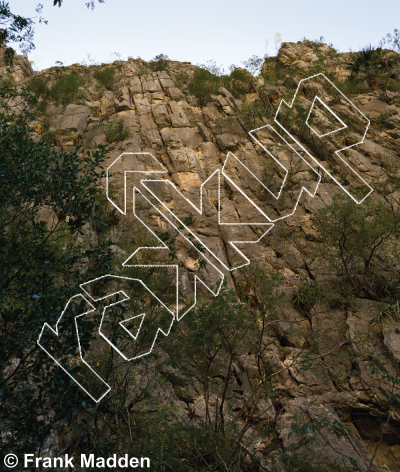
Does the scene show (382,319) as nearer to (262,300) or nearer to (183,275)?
(262,300)

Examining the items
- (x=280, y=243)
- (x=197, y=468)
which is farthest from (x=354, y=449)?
(x=280, y=243)

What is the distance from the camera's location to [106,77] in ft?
79.8

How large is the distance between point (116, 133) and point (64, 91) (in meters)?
6.18

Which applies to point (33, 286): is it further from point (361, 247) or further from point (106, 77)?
point (106, 77)

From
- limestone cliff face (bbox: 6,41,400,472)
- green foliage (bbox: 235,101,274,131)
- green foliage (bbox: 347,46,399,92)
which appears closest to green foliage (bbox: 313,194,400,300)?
limestone cliff face (bbox: 6,41,400,472)

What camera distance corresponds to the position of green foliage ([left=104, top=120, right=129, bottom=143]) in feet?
58.4

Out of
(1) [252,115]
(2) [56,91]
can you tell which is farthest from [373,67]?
(2) [56,91]

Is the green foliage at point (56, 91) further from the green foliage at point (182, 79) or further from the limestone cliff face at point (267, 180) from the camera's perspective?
the green foliage at point (182, 79)

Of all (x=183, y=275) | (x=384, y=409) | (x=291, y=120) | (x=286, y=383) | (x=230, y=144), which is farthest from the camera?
(x=291, y=120)

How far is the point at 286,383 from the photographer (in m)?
10.5

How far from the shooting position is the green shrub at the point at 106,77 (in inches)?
955

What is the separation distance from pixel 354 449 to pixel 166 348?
496 centimetres

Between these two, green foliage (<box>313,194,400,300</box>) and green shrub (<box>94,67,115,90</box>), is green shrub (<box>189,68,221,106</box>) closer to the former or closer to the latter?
green shrub (<box>94,67,115,90</box>)

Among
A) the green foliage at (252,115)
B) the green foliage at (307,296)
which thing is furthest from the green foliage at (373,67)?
the green foliage at (307,296)
